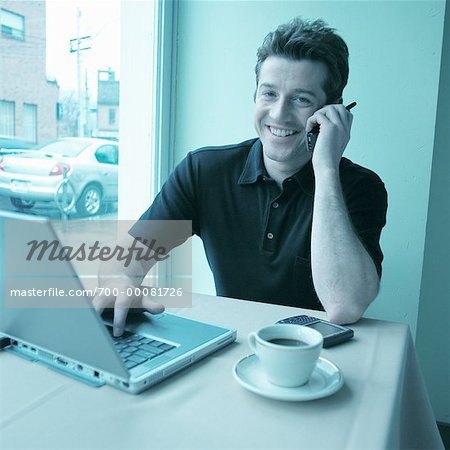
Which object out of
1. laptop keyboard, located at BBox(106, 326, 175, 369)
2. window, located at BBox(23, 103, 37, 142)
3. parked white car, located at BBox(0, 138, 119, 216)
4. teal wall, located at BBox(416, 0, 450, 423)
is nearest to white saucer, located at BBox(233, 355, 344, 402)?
laptop keyboard, located at BBox(106, 326, 175, 369)

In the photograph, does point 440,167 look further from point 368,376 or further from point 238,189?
point 368,376

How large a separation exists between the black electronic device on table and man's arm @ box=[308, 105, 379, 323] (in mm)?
60

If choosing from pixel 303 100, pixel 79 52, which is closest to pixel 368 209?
pixel 303 100

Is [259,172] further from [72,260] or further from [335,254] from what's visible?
[72,260]

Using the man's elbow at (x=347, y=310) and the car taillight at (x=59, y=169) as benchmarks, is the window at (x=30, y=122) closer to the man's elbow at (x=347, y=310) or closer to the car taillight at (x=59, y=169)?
the car taillight at (x=59, y=169)

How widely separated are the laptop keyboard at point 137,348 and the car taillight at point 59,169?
1.08m

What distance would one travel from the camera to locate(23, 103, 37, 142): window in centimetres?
148

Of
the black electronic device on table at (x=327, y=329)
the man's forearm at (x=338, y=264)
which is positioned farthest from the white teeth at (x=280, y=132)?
the black electronic device on table at (x=327, y=329)

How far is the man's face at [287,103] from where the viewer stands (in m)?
1.27

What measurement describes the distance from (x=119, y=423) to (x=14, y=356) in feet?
0.83

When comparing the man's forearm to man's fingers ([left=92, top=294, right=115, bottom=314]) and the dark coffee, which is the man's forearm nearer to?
the dark coffee

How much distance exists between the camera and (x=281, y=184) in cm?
134

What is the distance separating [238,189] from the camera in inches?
54.2

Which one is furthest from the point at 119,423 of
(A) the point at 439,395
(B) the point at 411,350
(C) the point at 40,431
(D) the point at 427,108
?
(A) the point at 439,395
